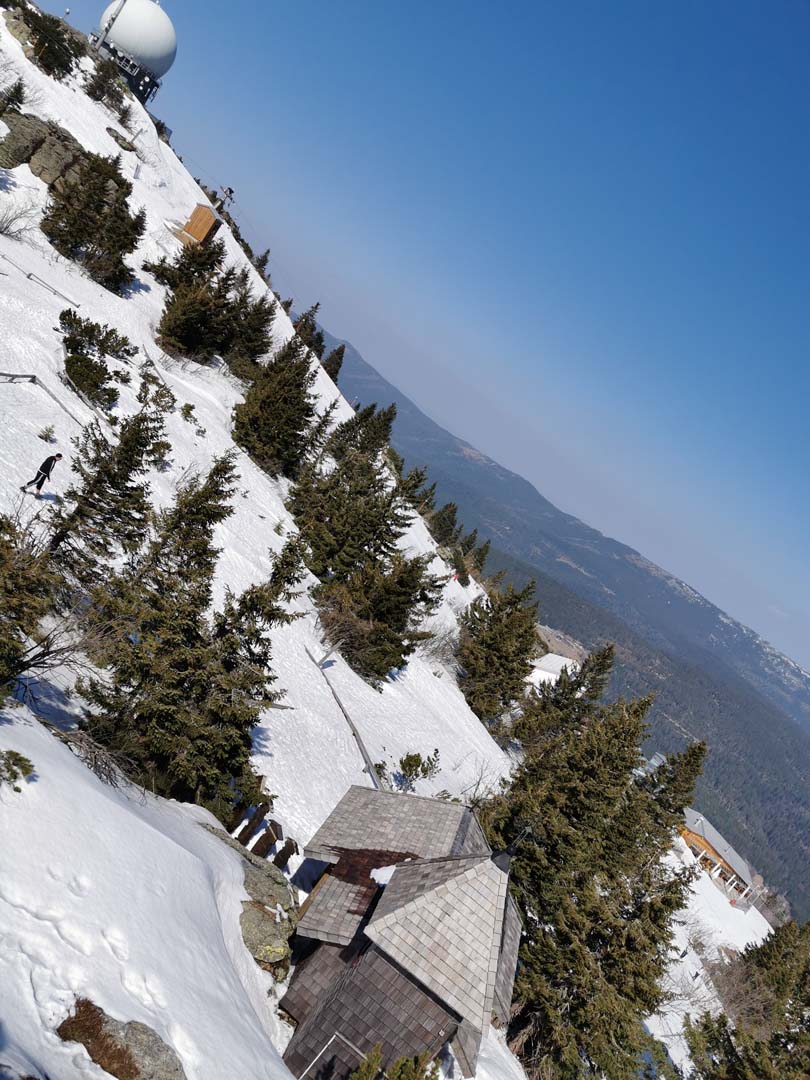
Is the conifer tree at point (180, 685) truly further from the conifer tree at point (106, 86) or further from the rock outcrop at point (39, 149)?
the conifer tree at point (106, 86)

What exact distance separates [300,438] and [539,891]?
3805cm

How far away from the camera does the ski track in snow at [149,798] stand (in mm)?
9016

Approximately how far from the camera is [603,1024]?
67.0ft

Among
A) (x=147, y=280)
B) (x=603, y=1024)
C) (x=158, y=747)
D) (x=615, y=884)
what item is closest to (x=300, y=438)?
(x=147, y=280)

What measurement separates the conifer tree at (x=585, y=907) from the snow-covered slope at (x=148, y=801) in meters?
8.60

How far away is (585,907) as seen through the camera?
72.8 feet

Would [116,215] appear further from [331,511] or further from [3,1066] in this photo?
[3,1066]

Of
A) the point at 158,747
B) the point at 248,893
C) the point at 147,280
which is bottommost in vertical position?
the point at 248,893

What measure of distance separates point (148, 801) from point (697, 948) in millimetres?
58954

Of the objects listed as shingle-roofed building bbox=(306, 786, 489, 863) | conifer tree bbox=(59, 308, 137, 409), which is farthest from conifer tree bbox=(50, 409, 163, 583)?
conifer tree bbox=(59, 308, 137, 409)

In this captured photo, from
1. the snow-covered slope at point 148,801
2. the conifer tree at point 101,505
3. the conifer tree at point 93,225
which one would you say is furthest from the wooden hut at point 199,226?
the conifer tree at point 101,505

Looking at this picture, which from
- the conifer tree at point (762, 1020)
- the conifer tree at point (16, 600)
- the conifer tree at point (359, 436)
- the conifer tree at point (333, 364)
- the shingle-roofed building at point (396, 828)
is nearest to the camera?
the conifer tree at point (16, 600)

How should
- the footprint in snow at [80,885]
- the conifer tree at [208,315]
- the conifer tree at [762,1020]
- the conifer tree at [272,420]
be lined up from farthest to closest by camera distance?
the conifer tree at [208,315] < the conifer tree at [272,420] < the conifer tree at [762,1020] < the footprint in snow at [80,885]

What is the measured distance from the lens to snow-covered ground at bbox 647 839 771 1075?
3612 cm
